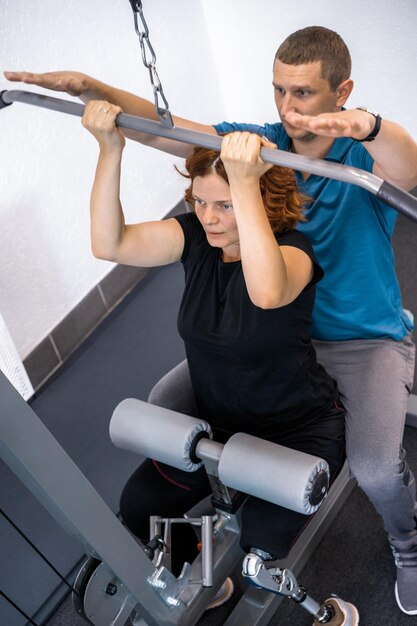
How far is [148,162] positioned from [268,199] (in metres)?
2.06

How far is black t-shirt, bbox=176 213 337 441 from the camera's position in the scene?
5.96 feet

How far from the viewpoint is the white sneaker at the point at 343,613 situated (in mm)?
2139

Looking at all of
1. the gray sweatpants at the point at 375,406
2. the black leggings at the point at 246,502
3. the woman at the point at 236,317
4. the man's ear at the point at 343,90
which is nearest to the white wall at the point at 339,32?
the man's ear at the point at 343,90

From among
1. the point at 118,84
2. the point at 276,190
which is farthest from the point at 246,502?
the point at 118,84

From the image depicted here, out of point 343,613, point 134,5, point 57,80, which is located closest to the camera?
point 134,5

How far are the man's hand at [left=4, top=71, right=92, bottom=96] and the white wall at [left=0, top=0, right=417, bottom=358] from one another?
1.06m

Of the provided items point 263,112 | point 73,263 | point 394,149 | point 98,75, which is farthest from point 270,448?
point 263,112

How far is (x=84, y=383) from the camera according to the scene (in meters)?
3.32

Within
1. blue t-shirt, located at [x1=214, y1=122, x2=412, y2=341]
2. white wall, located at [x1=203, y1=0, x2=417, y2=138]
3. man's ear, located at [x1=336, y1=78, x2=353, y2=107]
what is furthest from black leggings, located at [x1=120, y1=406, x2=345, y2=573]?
white wall, located at [x1=203, y1=0, x2=417, y2=138]

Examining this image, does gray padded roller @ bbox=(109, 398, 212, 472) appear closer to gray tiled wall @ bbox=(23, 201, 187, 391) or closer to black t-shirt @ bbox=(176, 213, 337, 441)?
black t-shirt @ bbox=(176, 213, 337, 441)

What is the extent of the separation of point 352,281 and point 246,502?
0.65 meters

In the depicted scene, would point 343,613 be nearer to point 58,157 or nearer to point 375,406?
point 375,406

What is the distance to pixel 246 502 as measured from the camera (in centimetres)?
199

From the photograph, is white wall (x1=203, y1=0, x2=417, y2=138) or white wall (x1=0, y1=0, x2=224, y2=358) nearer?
white wall (x1=0, y1=0, x2=224, y2=358)
